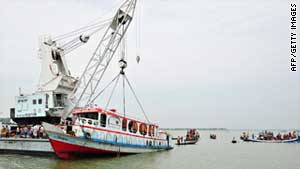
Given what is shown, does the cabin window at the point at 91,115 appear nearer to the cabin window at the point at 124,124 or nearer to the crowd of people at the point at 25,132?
the cabin window at the point at 124,124

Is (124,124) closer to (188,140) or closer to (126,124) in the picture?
(126,124)

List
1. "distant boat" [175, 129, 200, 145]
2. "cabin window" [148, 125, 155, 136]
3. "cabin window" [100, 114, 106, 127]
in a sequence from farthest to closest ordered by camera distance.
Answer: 1. "distant boat" [175, 129, 200, 145]
2. "cabin window" [148, 125, 155, 136]
3. "cabin window" [100, 114, 106, 127]

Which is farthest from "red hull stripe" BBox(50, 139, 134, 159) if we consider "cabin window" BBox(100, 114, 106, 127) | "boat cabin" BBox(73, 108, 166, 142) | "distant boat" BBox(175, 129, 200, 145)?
"distant boat" BBox(175, 129, 200, 145)

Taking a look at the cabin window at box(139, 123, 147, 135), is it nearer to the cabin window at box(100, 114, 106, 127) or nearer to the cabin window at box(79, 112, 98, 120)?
the cabin window at box(100, 114, 106, 127)

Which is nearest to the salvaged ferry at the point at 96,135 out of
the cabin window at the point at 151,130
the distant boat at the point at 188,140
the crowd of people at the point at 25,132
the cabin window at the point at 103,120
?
the cabin window at the point at 103,120

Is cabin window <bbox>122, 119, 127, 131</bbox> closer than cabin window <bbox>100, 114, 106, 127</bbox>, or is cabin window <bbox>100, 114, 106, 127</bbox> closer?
cabin window <bbox>100, 114, 106, 127</bbox>

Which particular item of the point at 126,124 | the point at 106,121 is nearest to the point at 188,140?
the point at 126,124

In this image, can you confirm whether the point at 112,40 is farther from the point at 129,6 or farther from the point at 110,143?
the point at 110,143

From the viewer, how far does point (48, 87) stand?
101 ft

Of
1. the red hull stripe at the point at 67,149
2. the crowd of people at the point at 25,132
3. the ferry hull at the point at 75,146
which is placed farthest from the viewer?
the crowd of people at the point at 25,132

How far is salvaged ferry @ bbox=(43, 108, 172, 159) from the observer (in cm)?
2159

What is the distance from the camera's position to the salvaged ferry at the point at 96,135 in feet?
70.8

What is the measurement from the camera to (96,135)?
2277 cm

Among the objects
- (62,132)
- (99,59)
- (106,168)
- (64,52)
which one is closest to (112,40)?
(99,59)
